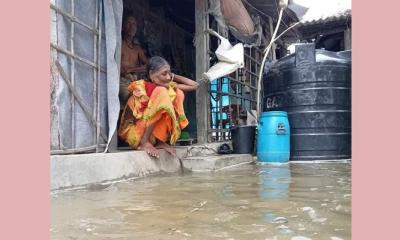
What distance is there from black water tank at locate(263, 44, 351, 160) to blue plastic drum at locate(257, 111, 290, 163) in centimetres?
35

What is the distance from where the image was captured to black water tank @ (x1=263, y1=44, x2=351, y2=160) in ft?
17.0

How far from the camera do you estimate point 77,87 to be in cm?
339

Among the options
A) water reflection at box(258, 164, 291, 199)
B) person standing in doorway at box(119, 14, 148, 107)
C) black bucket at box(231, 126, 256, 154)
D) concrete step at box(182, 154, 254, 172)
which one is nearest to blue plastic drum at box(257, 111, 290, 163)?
black bucket at box(231, 126, 256, 154)

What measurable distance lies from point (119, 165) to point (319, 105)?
3094 millimetres

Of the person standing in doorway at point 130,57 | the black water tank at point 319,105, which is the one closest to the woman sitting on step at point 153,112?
the person standing in doorway at point 130,57

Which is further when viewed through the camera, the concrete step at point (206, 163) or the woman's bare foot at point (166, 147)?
the concrete step at point (206, 163)

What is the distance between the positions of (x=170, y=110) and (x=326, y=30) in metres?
6.97

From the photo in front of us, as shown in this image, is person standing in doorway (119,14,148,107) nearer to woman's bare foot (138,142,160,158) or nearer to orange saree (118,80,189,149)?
orange saree (118,80,189,149)

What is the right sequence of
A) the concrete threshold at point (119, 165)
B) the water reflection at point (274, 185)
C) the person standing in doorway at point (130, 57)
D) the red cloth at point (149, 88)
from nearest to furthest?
the water reflection at point (274, 185) → the concrete threshold at point (119, 165) → the red cloth at point (149, 88) → the person standing in doorway at point (130, 57)

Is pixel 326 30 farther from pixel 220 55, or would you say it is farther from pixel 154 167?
pixel 154 167

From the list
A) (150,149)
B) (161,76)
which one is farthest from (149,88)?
(150,149)

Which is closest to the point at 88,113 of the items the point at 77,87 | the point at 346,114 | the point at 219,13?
the point at 77,87

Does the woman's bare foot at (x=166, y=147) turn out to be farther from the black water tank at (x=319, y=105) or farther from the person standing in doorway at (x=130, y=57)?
the black water tank at (x=319, y=105)

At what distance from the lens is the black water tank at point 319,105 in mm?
5184
